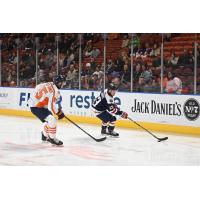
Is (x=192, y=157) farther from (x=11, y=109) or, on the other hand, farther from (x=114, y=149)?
(x=11, y=109)

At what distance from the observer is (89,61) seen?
688 centimetres

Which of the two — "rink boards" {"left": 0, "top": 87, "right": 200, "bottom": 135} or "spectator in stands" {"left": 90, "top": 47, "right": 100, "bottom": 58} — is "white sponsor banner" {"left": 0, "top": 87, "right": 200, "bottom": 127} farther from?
"spectator in stands" {"left": 90, "top": 47, "right": 100, "bottom": 58}

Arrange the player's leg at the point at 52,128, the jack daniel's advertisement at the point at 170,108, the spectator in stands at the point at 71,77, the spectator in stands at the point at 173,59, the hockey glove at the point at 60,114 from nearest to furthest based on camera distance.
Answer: the player's leg at the point at 52,128 → the hockey glove at the point at 60,114 → the spectator in stands at the point at 71,77 → the spectator in stands at the point at 173,59 → the jack daniel's advertisement at the point at 170,108

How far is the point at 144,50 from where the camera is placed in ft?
22.7

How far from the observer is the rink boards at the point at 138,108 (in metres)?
6.85

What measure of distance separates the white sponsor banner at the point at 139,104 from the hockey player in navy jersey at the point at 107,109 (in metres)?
0.05

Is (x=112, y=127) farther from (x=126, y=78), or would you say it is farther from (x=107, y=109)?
(x=126, y=78)

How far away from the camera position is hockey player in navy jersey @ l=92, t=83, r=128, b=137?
6758 mm

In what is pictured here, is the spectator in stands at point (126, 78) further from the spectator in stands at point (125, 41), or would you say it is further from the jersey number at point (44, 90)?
the jersey number at point (44, 90)

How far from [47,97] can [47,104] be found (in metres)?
0.08

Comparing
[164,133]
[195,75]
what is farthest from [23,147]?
[195,75]

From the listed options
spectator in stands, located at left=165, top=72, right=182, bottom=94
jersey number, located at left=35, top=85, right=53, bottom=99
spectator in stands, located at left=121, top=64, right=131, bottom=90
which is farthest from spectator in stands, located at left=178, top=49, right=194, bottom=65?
jersey number, located at left=35, top=85, right=53, bottom=99

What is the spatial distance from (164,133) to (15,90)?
1.63 metres

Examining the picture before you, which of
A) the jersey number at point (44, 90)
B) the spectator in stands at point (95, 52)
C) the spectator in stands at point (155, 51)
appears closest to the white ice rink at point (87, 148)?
the jersey number at point (44, 90)
